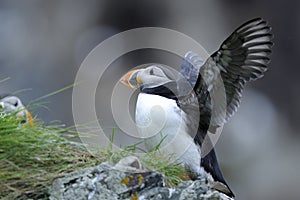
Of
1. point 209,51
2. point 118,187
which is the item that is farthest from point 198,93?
point 209,51

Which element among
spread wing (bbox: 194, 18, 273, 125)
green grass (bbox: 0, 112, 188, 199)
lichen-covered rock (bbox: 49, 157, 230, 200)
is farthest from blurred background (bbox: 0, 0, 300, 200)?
lichen-covered rock (bbox: 49, 157, 230, 200)

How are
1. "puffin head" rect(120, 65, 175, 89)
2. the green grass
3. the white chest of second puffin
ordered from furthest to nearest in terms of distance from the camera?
"puffin head" rect(120, 65, 175, 89)
the white chest of second puffin
the green grass

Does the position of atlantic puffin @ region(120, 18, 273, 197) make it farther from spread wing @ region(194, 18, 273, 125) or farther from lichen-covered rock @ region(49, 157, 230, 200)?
lichen-covered rock @ region(49, 157, 230, 200)

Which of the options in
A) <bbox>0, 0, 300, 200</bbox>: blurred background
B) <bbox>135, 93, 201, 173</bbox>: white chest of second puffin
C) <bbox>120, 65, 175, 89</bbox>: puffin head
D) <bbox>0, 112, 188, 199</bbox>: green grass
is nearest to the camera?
<bbox>0, 112, 188, 199</bbox>: green grass

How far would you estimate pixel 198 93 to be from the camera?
4.11 metres

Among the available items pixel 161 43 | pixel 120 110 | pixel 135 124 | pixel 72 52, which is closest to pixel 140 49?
pixel 161 43

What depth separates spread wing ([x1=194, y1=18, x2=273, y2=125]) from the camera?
3975 millimetres

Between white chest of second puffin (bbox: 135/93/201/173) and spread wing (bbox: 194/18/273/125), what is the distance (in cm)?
19

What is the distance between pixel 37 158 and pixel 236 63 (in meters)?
1.65

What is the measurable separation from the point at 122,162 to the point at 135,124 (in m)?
1.28

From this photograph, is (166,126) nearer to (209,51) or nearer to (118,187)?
(118,187)

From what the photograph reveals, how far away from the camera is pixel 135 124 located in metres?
4.22

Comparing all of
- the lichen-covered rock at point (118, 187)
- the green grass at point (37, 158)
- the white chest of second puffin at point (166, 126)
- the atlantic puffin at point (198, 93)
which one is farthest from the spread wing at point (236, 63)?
the lichen-covered rock at point (118, 187)

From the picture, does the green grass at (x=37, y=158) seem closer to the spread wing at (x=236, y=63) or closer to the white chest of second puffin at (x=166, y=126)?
the white chest of second puffin at (x=166, y=126)
